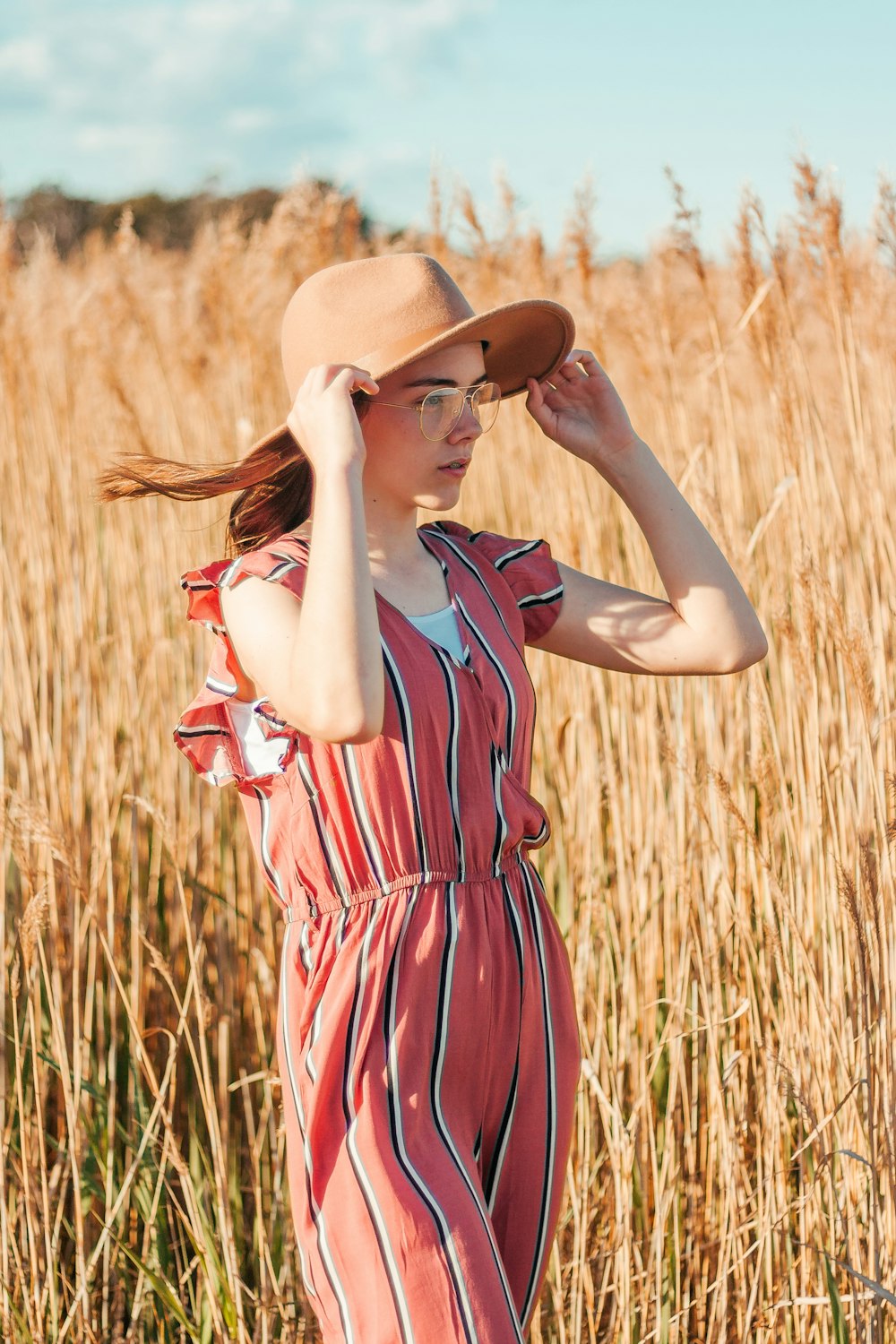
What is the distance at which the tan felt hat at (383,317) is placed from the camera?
1.21m

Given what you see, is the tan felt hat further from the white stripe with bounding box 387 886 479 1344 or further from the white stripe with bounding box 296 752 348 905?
the white stripe with bounding box 387 886 479 1344

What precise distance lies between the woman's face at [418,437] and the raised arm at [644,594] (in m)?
0.22

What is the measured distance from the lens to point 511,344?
1.36m

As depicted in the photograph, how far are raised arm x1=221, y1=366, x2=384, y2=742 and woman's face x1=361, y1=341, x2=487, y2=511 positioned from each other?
3.6 inches

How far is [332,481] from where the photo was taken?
1076 millimetres

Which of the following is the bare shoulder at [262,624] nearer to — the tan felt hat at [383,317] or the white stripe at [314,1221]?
the tan felt hat at [383,317]

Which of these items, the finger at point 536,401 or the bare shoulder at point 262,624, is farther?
the finger at point 536,401

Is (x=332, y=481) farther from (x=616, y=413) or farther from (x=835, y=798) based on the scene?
(x=835, y=798)

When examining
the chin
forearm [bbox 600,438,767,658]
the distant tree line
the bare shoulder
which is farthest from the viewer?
the distant tree line

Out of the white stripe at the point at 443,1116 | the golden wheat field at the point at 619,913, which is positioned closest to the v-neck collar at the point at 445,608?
the white stripe at the point at 443,1116

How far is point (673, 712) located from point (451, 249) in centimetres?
160

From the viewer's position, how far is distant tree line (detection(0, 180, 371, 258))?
14570 millimetres

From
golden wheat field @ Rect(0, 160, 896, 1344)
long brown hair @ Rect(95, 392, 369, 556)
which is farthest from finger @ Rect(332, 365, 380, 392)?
golden wheat field @ Rect(0, 160, 896, 1344)

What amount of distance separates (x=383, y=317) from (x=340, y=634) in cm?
37
